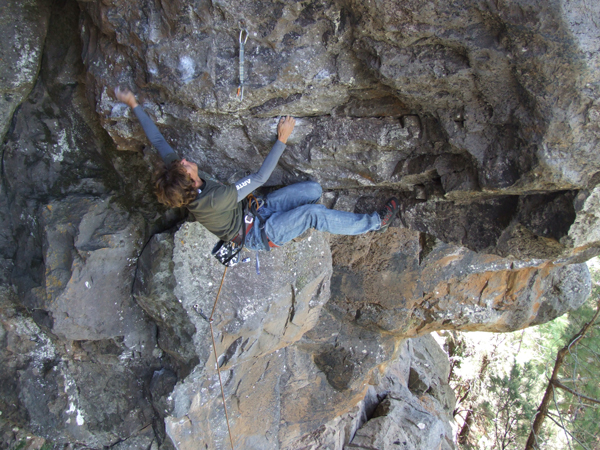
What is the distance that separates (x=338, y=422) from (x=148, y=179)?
14.4 feet

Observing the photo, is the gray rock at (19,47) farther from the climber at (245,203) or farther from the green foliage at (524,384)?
the green foliage at (524,384)

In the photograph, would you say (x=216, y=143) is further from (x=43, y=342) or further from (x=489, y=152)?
(x=43, y=342)

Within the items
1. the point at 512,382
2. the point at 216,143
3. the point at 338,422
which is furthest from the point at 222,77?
the point at 512,382

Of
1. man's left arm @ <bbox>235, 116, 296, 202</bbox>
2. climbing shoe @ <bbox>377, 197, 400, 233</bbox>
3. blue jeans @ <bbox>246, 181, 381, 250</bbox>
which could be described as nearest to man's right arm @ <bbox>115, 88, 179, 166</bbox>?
man's left arm @ <bbox>235, 116, 296, 202</bbox>

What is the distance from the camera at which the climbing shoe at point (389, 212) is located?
144 inches

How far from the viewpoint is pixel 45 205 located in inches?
134

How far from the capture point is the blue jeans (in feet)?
10.5

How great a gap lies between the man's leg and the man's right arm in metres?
0.92

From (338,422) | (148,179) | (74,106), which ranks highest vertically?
(74,106)

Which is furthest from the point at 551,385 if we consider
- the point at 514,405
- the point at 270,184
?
the point at 270,184

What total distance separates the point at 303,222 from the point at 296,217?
80 mm

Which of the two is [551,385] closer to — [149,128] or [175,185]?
[175,185]

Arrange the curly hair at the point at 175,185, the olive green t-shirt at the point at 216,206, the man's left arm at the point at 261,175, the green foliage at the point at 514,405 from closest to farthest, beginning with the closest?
the curly hair at the point at 175,185, the olive green t-shirt at the point at 216,206, the man's left arm at the point at 261,175, the green foliage at the point at 514,405

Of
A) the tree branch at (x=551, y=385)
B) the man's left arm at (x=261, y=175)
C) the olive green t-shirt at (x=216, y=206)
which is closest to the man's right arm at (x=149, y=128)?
the olive green t-shirt at (x=216, y=206)
